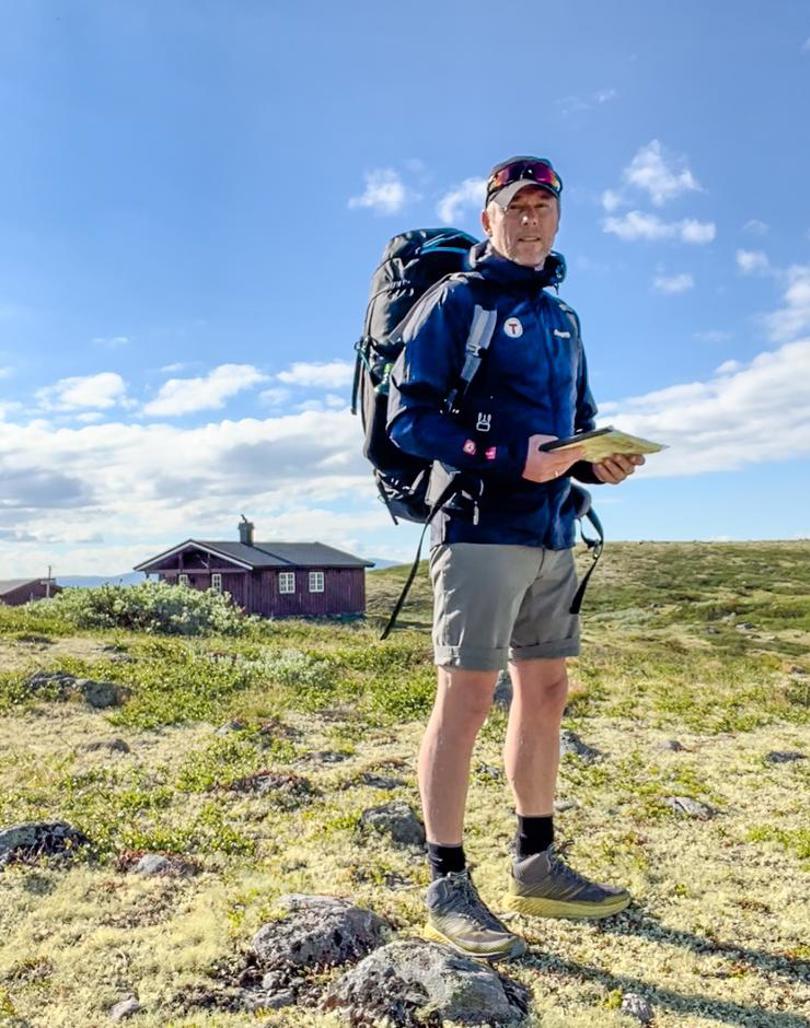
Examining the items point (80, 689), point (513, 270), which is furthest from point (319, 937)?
point (80, 689)

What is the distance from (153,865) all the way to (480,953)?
2104mm

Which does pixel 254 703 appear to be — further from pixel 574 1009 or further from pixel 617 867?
pixel 574 1009

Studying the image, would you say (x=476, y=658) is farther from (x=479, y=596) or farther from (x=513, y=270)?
(x=513, y=270)

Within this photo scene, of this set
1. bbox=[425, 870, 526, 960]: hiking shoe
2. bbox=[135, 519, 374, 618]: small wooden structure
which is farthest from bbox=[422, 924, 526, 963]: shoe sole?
bbox=[135, 519, 374, 618]: small wooden structure

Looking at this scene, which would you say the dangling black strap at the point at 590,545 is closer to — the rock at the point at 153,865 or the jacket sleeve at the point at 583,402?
the jacket sleeve at the point at 583,402

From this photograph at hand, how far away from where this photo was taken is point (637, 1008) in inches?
126

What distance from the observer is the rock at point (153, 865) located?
15.1ft

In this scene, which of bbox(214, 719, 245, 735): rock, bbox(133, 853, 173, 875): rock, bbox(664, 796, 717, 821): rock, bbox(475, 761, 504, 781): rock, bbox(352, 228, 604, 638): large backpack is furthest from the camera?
bbox(214, 719, 245, 735): rock

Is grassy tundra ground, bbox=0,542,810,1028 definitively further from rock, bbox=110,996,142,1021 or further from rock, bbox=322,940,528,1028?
rock, bbox=322,940,528,1028

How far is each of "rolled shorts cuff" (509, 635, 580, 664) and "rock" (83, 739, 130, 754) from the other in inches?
186

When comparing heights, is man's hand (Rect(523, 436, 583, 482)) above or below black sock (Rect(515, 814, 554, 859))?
above

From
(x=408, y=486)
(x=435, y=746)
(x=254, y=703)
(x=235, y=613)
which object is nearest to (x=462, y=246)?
(x=408, y=486)

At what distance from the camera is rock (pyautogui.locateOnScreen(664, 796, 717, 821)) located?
230 inches

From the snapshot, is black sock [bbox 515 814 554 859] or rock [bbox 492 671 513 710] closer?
black sock [bbox 515 814 554 859]
